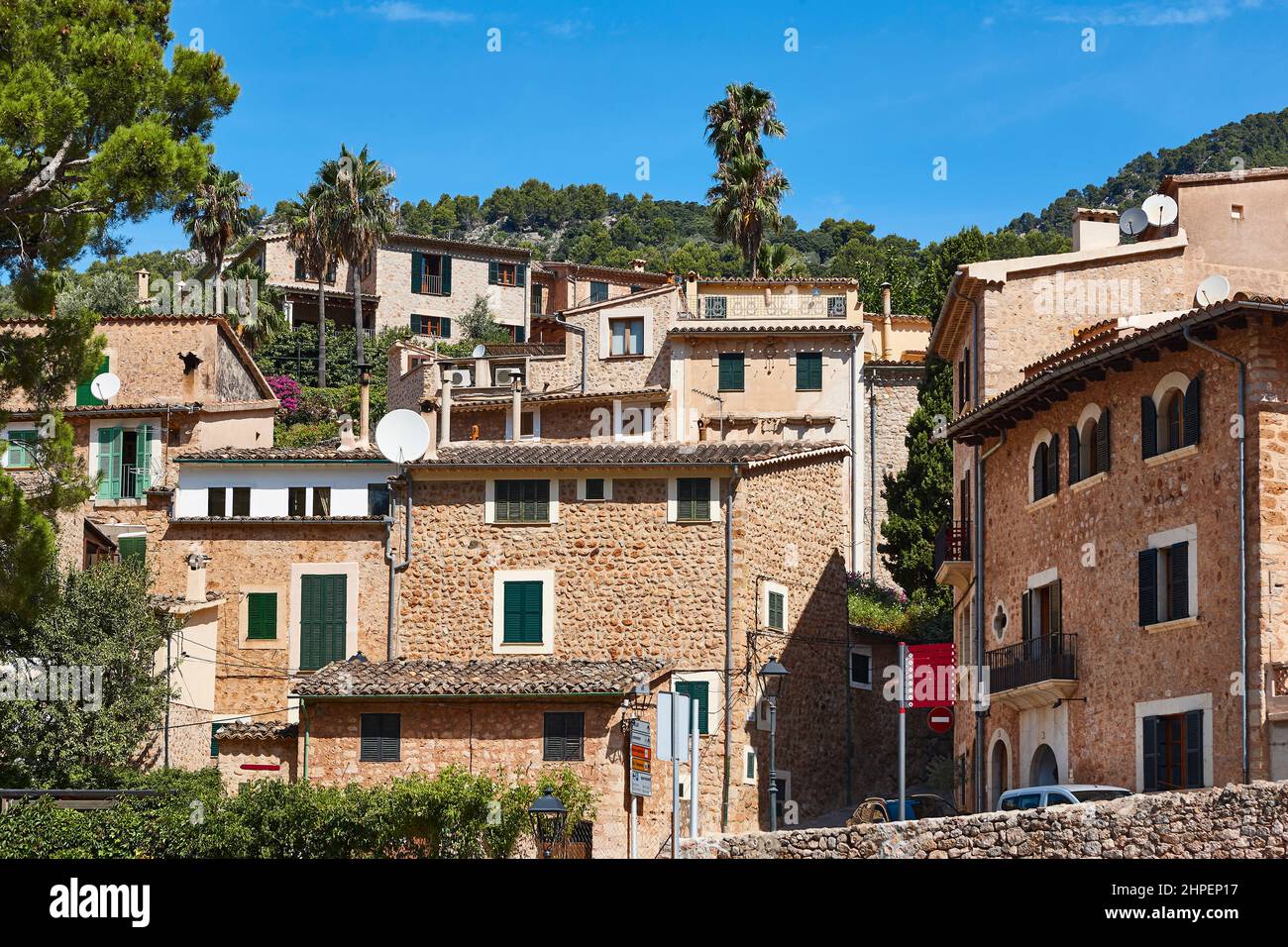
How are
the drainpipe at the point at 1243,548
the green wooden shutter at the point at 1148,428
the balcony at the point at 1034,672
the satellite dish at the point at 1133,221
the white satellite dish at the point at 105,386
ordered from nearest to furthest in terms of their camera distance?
the drainpipe at the point at 1243,548
the green wooden shutter at the point at 1148,428
the balcony at the point at 1034,672
the satellite dish at the point at 1133,221
the white satellite dish at the point at 105,386

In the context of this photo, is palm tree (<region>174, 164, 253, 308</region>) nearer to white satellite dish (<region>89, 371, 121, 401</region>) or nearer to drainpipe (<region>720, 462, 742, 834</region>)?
white satellite dish (<region>89, 371, 121, 401</region>)

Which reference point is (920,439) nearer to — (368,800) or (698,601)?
(698,601)

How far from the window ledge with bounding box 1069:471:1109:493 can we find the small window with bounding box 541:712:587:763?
1077cm

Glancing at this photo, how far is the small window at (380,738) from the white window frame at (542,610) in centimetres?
447

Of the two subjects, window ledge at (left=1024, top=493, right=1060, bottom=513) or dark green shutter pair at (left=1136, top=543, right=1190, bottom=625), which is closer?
dark green shutter pair at (left=1136, top=543, right=1190, bottom=625)

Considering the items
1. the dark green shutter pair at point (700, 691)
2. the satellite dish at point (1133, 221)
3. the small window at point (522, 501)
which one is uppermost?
the satellite dish at point (1133, 221)

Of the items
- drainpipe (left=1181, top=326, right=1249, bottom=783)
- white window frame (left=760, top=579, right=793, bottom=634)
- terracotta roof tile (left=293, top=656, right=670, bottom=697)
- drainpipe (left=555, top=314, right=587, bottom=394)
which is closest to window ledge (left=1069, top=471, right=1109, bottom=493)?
drainpipe (left=1181, top=326, right=1249, bottom=783)

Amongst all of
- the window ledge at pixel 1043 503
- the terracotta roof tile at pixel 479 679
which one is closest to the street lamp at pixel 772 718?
the terracotta roof tile at pixel 479 679

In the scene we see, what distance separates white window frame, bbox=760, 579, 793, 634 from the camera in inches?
1586

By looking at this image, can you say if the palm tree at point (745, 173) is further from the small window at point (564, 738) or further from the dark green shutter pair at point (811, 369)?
the small window at point (564, 738)

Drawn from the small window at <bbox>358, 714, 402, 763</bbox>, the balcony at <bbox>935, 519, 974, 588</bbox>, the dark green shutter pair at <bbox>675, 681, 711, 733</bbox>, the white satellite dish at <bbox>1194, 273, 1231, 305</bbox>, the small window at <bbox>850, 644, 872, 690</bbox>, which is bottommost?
the small window at <bbox>358, 714, 402, 763</bbox>

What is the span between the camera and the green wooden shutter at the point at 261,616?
4150 cm
